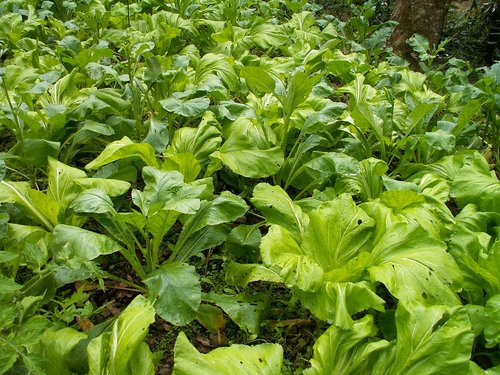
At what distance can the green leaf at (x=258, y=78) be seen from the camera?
8.03 ft

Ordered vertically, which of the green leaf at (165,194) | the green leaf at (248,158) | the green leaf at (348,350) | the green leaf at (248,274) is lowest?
the green leaf at (248,274)

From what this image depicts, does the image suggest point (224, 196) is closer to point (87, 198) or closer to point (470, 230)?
point (87, 198)

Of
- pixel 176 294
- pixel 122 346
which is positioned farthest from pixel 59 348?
pixel 176 294

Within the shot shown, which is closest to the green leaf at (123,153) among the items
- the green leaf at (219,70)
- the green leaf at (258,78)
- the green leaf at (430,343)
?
the green leaf at (258,78)

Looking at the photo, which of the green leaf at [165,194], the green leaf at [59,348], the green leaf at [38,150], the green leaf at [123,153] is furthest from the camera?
the green leaf at [38,150]

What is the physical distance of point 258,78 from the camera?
8.18 ft

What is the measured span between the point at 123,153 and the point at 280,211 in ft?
2.65

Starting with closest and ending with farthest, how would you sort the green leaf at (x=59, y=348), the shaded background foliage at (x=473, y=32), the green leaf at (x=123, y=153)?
the green leaf at (x=59, y=348) → the green leaf at (x=123, y=153) → the shaded background foliage at (x=473, y=32)

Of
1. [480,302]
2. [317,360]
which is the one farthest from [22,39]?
[480,302]

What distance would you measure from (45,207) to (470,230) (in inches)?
74.5

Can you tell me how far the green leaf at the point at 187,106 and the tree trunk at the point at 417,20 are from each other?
3.20 metres

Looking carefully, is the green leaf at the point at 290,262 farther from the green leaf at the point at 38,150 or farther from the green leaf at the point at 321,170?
the green leaf at the point at 38,150

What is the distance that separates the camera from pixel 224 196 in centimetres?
200

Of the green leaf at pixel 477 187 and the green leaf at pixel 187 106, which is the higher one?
the green leaf at pixel 187 106
